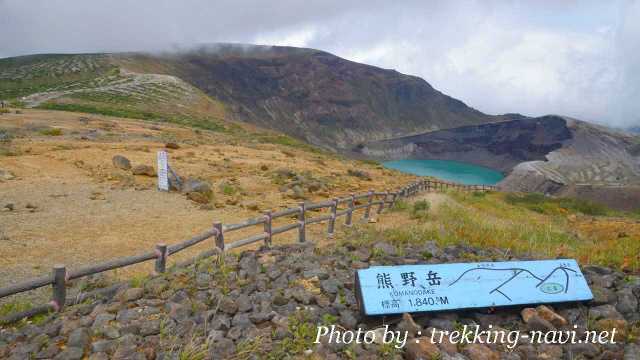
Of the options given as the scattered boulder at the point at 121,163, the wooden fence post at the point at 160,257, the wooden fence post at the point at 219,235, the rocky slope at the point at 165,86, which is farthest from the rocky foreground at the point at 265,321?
the rocky slope at the point at 165,86

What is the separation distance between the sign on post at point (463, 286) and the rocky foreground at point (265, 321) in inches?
8.0

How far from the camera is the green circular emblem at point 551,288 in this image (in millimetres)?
6398

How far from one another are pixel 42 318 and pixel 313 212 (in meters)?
12.0

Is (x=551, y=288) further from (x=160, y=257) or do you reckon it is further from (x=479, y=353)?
(x=160, y=257)

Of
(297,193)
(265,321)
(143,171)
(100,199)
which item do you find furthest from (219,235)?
(143,171)

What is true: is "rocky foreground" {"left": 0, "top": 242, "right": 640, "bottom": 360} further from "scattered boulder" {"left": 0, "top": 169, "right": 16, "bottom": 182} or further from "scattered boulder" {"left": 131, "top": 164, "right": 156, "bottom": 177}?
"scattered boulder" {"left": 131, "top": 164, "right": 156, "bottom": 177}

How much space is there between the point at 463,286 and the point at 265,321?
9.23ft

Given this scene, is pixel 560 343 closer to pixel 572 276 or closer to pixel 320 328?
pixel 572 276

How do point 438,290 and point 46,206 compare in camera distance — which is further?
point 46,206

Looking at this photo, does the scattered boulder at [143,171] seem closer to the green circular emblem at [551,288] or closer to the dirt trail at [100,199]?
the dirt trail at [100,199]

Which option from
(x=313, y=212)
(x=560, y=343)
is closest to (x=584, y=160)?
(x=313, y=212)

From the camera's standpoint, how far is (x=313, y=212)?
58.5 feet

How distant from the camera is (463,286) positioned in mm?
6223

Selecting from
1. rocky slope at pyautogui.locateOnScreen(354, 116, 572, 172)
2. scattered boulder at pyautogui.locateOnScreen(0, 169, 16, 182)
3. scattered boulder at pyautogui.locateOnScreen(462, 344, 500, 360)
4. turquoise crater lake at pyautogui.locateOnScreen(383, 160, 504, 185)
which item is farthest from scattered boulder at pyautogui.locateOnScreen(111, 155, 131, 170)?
rocky slope at pyautogui.locateOnScreen(354, 116, 572, 172)
